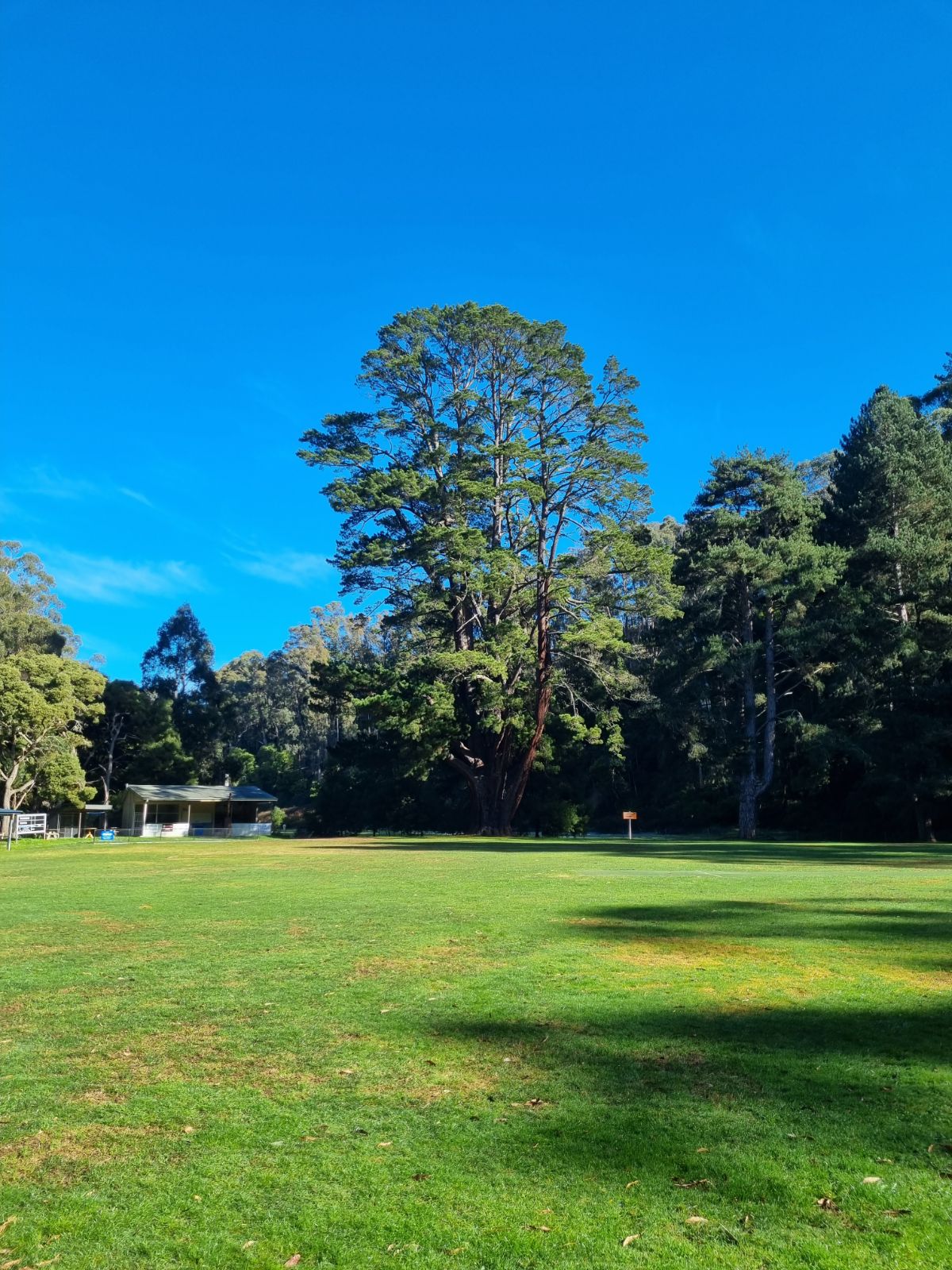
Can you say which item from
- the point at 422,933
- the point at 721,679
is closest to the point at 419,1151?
the point at 422,933

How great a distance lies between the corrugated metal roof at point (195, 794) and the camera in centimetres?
5775

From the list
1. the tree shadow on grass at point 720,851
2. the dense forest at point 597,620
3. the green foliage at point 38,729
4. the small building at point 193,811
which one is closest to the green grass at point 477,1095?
the tree shadow on grass at point 720,851

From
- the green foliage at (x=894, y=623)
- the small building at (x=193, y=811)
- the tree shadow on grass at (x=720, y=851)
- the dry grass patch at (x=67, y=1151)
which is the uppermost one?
the green foliage at (x=894, y=623)

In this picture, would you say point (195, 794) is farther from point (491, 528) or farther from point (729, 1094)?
point (729, 1094)

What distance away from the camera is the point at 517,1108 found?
176 inches

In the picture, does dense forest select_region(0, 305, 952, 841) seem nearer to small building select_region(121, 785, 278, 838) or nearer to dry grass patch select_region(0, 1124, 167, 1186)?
small building select_region(121, 785, 278, 838)

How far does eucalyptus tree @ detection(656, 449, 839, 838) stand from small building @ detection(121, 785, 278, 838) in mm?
28296

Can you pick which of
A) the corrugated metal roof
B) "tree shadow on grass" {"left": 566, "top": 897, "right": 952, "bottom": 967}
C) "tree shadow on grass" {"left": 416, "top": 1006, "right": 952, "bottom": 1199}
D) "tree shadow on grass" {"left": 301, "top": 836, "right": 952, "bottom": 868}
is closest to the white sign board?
the corrugated metal roof

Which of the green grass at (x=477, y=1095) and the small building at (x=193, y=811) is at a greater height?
the green grass at (x=477, y=1095)

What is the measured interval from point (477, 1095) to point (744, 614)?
143 ft

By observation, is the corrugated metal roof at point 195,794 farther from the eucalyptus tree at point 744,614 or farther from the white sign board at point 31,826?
the eucalyptus tree at point 744,614

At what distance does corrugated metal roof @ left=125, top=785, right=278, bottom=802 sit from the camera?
189 ft

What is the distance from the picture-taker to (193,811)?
203 feet

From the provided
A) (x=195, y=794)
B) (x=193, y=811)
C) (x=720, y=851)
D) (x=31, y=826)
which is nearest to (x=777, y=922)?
(x=720, y=851)
